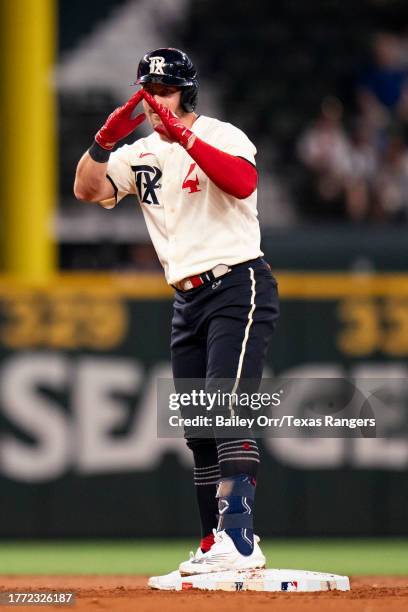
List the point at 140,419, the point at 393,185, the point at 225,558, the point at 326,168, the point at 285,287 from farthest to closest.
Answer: the point at 326,168 < the point at 393,185 < the point at 285,287 < the point at 140,419 < the point at 225,558

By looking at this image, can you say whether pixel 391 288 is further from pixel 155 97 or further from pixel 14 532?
pixel 155 97

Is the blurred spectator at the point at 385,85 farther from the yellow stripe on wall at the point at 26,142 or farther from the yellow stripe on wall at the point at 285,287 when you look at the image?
the yellow stripe on wall at the point at 285,287

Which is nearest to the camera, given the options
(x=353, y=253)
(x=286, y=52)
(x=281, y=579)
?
(x=281, y=579)

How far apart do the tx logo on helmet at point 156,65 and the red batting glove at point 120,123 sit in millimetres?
86

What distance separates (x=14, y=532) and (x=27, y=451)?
50 centimetres

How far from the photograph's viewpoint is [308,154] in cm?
1238

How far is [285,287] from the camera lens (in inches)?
320

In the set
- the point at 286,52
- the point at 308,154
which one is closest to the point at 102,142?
the point at 308,154

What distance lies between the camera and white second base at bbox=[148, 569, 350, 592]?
4.56 meters

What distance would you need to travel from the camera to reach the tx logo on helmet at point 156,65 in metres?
4.64

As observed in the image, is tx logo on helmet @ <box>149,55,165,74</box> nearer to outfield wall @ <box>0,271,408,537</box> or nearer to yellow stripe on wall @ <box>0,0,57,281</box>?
outfield wall @ <box>0,271,408,537</box>

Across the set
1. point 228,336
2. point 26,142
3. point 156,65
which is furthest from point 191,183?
point 26,142

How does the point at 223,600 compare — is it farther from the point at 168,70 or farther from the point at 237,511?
the point at 168,70

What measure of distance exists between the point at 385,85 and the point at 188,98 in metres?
8.54
